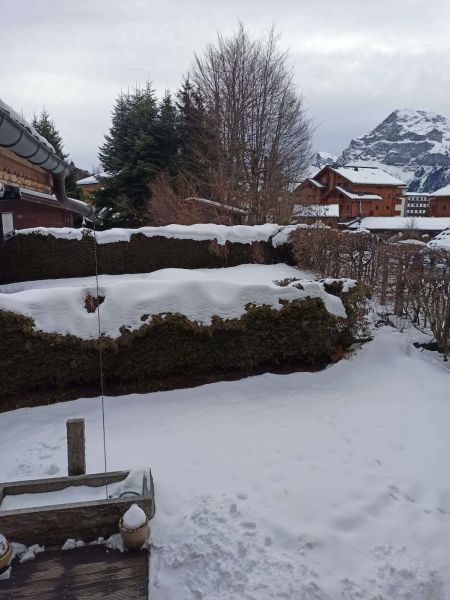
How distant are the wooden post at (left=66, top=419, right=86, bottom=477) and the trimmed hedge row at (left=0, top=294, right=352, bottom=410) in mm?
1798

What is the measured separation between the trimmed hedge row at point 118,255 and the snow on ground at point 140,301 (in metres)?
6.53

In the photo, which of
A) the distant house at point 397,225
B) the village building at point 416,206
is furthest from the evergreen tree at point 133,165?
the village building at point 416,206

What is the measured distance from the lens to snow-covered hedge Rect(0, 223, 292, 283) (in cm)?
1115

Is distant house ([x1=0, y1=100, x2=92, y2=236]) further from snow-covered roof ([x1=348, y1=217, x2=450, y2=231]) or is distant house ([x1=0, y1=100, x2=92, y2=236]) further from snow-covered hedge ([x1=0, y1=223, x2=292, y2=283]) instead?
snow-covered roof ([x1=348, y1=217, x2=450, y2=231])

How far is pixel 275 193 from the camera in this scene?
16391mm

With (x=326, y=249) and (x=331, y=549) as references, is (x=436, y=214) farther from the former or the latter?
(x=331, y=549)

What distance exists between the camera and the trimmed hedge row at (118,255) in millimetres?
11086

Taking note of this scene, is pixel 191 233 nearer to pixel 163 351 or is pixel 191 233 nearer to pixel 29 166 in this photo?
pixel 29 166

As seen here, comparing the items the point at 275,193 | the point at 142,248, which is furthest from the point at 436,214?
the point at 142,248

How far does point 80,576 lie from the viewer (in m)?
2.41

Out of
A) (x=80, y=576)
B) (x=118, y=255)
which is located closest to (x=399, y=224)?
(x=118, y=255)

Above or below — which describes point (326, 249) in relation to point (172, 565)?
above

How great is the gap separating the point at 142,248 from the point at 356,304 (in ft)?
24.6

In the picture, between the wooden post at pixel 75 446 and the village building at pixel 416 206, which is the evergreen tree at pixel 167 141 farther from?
the village building at pixel 416 206
